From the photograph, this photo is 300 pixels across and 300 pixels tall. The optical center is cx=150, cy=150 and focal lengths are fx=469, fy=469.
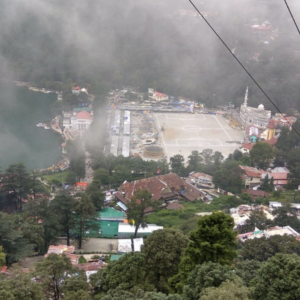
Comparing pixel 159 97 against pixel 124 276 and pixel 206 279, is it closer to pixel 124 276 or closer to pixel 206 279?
pixel 124 276

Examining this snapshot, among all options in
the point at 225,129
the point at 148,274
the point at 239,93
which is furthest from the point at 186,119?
the point at 148,274

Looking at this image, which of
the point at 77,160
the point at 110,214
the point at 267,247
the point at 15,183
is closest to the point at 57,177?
the point at 77,160

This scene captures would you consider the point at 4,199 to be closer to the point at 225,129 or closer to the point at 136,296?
the point at 136,296

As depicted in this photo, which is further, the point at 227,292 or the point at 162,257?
the point at 162,257

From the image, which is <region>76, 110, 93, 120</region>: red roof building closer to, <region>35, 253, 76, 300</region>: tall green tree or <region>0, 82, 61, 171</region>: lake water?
<region>0, 82, 61, 171</region>: lake water

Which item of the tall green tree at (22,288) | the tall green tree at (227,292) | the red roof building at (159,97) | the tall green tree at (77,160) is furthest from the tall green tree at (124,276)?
the red roof building at (159,97)

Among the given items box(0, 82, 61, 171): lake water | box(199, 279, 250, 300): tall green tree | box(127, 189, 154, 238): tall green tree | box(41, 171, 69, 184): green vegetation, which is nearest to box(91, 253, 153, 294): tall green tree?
box(199, 279, 250, 300): tall green tree

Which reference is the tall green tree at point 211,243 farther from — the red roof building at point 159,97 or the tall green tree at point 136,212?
the red roof building at point 159,97
